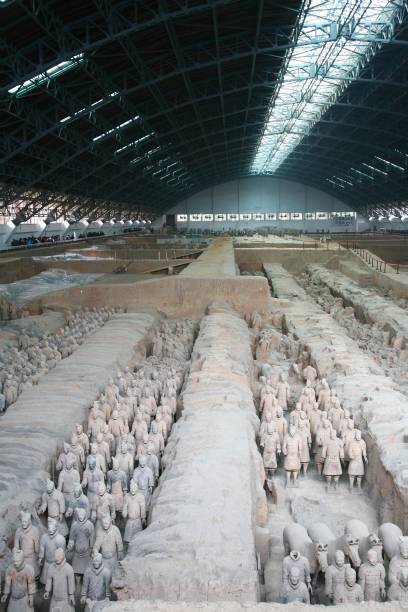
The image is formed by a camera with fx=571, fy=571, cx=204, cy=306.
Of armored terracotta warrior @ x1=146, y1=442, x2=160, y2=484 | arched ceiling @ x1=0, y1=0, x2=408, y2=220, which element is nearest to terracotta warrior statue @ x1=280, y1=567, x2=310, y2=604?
armored terracotta warrior @ x1=146, y1=442, x2=160, y2=484

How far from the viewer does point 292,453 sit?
689 centimetres

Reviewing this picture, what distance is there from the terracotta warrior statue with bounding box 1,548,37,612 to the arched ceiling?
35.7ft

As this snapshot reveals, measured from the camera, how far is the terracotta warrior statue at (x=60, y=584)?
446 centimetres

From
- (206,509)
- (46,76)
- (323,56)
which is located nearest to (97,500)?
(206,509)

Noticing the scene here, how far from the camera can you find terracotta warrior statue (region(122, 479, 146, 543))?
5.37 meters

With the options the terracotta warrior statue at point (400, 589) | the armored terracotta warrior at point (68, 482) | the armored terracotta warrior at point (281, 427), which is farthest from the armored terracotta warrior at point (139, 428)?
the terracotta warrior statue at point (400, 589)

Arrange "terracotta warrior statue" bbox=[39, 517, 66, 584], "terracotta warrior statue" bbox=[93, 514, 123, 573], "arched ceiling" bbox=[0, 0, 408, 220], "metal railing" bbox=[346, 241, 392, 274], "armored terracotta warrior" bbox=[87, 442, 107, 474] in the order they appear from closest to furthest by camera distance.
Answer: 1. "terracotta warrior statue" bbox=[39, 517, 66, 584]
2. "terracotta warrior statue" bbox=[93, 514, 123, 573]
3. "armored terracotta warrior" bbox=[87, 442, 107, 474]
4. "arched ceiling" bbox=[0, 0, 408, 220]
5. "metal railing" bbox=[346, 241, 392, 274]

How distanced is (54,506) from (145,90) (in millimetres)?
18047

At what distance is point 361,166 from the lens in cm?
3972

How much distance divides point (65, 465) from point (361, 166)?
3767 cm

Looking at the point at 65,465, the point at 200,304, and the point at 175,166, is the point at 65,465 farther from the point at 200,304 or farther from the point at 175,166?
the point at 175,166

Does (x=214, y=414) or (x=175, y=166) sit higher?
(x=175, y=166)

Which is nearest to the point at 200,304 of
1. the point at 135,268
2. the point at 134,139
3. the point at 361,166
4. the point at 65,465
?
the point at 135,268

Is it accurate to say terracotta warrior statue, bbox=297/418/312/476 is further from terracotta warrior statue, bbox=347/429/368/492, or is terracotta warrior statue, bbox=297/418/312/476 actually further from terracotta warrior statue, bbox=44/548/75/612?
terracotta warrior statue, bbox=44/548/75/612
